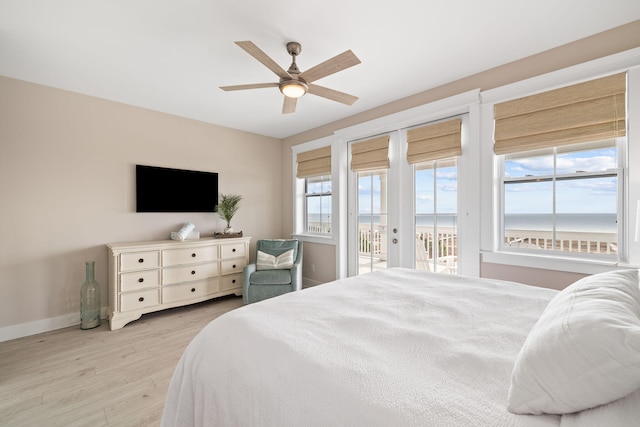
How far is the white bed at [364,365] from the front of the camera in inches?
27.2

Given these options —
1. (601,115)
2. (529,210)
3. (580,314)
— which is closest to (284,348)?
(580,314)

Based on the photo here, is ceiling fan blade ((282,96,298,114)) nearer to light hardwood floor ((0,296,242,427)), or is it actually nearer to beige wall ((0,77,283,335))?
beige wall ((0,77,283,335))

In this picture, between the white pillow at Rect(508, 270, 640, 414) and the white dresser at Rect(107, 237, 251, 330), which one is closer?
the white pillow at Rect(508, 270, 640, 414)

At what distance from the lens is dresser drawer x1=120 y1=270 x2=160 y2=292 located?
300 centimetres

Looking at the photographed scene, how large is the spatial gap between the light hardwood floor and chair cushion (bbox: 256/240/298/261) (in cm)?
126

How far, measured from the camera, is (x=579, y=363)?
2.04ft

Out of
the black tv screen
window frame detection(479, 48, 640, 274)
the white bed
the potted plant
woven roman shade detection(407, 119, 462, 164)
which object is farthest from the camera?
the potted plant

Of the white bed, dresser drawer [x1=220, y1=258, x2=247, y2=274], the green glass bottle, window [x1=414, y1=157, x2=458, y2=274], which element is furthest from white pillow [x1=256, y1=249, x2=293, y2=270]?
the white bed

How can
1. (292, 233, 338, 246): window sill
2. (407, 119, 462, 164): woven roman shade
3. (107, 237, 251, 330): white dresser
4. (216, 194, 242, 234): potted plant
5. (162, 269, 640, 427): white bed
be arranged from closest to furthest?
(162, 269, 640, 427): white bed → (407, 119, 462, 164): woven roman shade → (107, 237, 251, 330): white dresser → (216, 194, 242, 234): potted plant → (292, 233, 338, 246): window sill

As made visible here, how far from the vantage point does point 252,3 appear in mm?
1801

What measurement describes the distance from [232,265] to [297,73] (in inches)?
109

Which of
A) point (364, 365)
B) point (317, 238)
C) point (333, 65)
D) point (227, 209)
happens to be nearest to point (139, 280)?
point (227, 209)

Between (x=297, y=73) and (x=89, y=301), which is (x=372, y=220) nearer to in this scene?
(x=297, y=73)

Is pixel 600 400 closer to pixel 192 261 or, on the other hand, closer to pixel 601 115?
pixel 601 115
